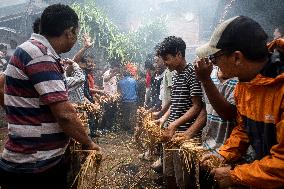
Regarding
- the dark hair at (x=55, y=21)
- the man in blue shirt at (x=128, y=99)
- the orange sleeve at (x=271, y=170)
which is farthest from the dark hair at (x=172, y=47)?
the man in blue shirt at (x=128, y=99)

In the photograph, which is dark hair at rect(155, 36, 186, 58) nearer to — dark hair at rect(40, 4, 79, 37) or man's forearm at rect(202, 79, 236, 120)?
man's forearm at rect(202, 79, 236, 120)

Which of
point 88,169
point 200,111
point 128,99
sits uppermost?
point 200,111

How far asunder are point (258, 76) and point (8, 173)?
2421mm

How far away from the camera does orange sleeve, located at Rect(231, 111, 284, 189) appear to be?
1934 mm

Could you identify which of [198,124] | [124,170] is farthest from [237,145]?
[124,170]

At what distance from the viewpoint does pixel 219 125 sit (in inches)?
128

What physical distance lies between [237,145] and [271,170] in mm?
675

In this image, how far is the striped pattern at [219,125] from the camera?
10.3 feet

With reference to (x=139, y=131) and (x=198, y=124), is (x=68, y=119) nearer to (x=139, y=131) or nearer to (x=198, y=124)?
(x=198, y=124)

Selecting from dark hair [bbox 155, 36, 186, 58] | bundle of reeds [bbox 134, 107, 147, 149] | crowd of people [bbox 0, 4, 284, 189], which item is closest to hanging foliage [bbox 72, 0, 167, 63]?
bundle of reeds [bbox 134, 107, 147, 149]

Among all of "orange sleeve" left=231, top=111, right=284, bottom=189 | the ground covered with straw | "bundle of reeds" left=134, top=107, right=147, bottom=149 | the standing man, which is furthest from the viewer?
the standing man

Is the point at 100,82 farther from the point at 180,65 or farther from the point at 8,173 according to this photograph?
the point at 8,173

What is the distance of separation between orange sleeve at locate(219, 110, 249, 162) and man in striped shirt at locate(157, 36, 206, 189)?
1.06 meters

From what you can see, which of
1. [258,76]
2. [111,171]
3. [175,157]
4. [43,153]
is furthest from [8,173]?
[111,171]
